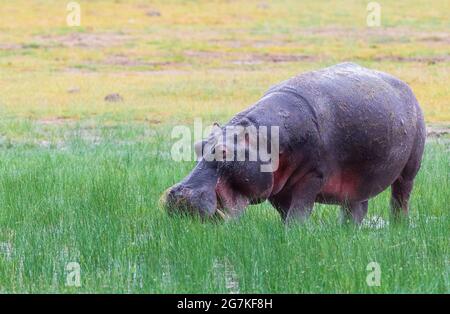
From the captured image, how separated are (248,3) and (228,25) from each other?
31.7 ft

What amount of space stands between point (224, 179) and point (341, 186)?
1292 mm

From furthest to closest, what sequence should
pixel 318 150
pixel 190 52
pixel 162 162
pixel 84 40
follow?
pixel 84 40
pixel 190 52
pixel 162 162
pixel 318 150

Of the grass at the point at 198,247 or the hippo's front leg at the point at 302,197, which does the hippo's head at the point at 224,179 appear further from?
the hippo's front leg at the point at 302,197

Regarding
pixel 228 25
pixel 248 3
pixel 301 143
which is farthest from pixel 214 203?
pixel 248 3

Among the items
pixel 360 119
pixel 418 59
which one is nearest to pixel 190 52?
pixel 418 59

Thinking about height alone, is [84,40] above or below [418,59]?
above

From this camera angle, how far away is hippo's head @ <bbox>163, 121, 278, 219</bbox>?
21.2 feet

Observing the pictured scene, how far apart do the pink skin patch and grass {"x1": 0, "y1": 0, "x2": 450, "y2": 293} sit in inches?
10.3

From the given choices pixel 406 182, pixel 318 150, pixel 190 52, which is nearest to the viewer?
pixel 318 150

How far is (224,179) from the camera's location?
21.6 ft

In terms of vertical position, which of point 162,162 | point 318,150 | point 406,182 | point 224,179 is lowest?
point 162,162

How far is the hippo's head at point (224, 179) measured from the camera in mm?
6469

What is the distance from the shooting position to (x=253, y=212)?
8359 millimetres

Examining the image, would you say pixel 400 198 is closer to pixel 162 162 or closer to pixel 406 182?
pixel 406 182
